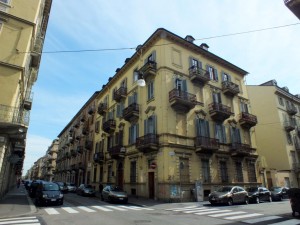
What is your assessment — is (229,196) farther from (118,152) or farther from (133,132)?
(118,152)

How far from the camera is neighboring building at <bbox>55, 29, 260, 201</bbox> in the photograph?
21.0 meters

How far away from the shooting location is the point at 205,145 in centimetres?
2178

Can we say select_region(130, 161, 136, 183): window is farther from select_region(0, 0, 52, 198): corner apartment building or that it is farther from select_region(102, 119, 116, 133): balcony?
select_region(0, 0, 52, 198): corner apartment building

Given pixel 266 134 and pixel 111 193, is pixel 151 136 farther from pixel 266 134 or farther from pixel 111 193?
pixel 266 134

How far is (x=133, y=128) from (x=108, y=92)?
12224 mm

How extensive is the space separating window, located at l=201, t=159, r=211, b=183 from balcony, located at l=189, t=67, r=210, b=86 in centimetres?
833

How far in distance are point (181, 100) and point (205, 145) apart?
4.83 metres

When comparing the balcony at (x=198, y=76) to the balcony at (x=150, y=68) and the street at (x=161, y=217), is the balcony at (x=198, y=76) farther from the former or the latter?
the street at (x=161, y=217)

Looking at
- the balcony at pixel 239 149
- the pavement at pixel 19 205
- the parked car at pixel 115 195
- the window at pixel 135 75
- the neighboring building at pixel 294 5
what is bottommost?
the pavement at pixel 19 205

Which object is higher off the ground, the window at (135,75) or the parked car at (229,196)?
the window at (135,75)

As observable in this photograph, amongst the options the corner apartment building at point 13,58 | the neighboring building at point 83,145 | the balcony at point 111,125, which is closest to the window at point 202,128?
the balcony at point 111,125

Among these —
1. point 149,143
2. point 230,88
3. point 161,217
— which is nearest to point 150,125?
point 149,143

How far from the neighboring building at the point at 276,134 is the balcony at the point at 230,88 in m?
9.60

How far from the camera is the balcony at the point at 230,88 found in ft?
89.8
